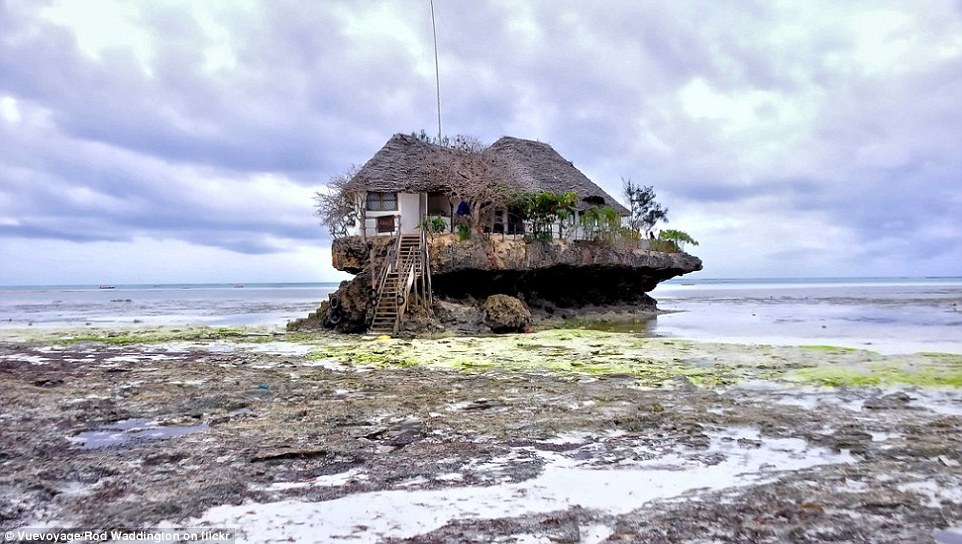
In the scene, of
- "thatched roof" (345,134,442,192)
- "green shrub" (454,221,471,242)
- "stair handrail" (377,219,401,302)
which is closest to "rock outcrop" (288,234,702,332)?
"green shrub" (454,221,471,242)

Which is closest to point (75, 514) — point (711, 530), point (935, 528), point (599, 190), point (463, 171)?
point (711, 530)

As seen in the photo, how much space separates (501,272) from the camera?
82.8ft

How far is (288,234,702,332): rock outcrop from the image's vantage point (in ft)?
73.3

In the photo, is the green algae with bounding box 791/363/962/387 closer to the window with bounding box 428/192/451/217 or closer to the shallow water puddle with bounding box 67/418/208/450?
the shallow water puddle with bounding box 67/418/208/450

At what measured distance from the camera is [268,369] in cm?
1219

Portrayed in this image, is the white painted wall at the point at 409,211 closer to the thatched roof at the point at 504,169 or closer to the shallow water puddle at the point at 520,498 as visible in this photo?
the thatched roof at the point at 504,169

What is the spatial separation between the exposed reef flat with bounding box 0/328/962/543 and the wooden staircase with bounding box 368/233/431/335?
8.29 m

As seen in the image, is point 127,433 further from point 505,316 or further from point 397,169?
point 397,169

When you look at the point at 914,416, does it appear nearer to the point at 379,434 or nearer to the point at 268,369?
the point at 379,434

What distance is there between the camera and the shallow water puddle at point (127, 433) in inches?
258

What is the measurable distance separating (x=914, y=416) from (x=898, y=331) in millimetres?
15448

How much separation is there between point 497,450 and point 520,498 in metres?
1.37

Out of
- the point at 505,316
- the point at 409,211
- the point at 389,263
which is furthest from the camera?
the point at 409,211

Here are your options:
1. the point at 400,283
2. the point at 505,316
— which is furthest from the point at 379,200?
the point at 505,316
